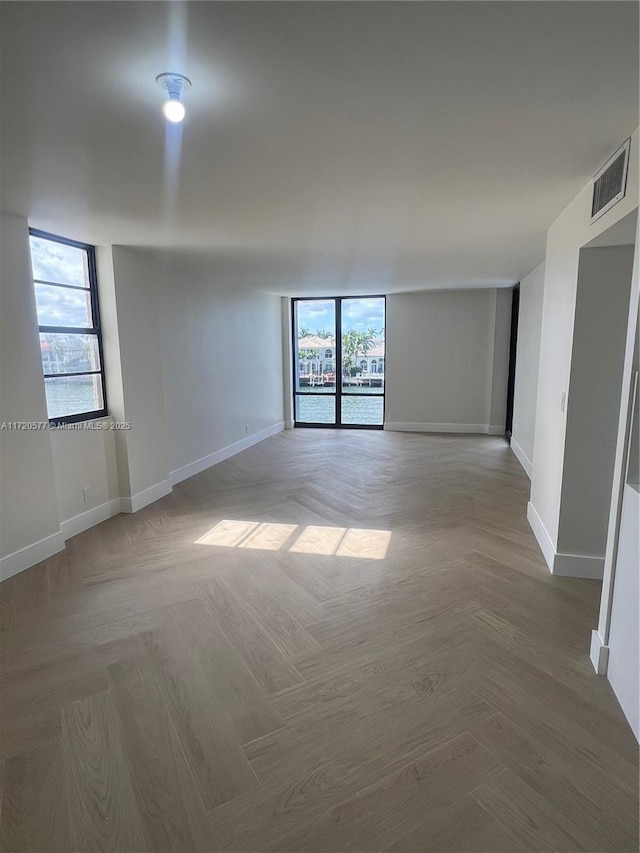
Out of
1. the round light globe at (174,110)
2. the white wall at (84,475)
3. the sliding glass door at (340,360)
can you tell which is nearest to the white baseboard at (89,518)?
the white wall at (84,475)

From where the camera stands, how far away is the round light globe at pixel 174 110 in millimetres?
1688

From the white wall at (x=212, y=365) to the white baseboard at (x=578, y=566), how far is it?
4.05 meters

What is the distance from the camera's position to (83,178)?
8.31ft

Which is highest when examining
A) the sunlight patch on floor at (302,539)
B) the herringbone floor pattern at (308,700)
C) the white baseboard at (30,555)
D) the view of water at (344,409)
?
the view of water at (344,409)

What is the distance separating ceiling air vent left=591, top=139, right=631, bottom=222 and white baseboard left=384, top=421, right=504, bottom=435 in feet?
19.4

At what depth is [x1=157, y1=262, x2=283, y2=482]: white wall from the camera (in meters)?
5.36

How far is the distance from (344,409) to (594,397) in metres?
6.07

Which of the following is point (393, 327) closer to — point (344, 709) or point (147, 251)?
point (147, 251)

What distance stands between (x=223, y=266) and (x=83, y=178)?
279 centimetres

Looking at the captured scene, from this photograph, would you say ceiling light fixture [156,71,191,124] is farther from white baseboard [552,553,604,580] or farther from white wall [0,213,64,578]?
white baseboard [552,553,604,580]

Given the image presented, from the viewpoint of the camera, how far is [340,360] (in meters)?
8.77

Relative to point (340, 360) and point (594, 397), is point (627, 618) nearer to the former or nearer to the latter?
point (594, 397)

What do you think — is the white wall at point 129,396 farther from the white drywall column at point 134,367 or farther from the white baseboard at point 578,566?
the white baseboard at point 578,566

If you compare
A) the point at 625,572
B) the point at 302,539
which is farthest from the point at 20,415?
the point at 625,572
